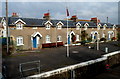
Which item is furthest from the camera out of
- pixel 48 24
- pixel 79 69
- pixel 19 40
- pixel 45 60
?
pixel 48 24

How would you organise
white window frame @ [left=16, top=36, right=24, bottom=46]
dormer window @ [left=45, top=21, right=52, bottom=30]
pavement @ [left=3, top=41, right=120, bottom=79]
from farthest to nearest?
1. dormer window @ [left=45, top=21, right=52, bottom=30]
2. white window frame @ [left=16, top=36, right=24, bottom=46]
3. pavement @ [left=3, top=41, right=120, bottom=79]

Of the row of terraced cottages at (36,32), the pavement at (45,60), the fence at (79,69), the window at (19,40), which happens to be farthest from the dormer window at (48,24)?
the fence at (79,69)

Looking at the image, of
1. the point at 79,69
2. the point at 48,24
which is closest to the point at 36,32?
the point at 48,24

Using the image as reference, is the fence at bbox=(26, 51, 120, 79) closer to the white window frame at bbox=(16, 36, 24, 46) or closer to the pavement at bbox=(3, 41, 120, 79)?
the pavement at bbox=(3, 41, 120, 79)

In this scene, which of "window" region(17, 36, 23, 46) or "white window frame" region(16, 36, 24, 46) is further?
"window" region(17, 36, 23, 46)

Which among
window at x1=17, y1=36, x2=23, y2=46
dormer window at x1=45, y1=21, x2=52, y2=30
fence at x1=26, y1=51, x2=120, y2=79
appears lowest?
fence at x1=26, y1=51, x2=120, y2=79

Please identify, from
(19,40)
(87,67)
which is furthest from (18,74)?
(19,40)

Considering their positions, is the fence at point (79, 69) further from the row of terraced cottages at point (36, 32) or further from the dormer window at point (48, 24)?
the dormer window at point (48, 24)

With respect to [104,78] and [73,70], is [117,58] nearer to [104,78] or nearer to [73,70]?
[104,78]

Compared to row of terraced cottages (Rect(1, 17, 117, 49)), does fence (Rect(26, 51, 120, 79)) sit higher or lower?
lower

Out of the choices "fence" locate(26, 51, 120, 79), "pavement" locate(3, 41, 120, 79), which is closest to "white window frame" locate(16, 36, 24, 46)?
"pavement" locate(3, 41, 120, 79)

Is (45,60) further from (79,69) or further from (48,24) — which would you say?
(48,24)

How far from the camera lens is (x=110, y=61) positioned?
15.6 meters

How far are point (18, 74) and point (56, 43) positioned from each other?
52.8 ft
